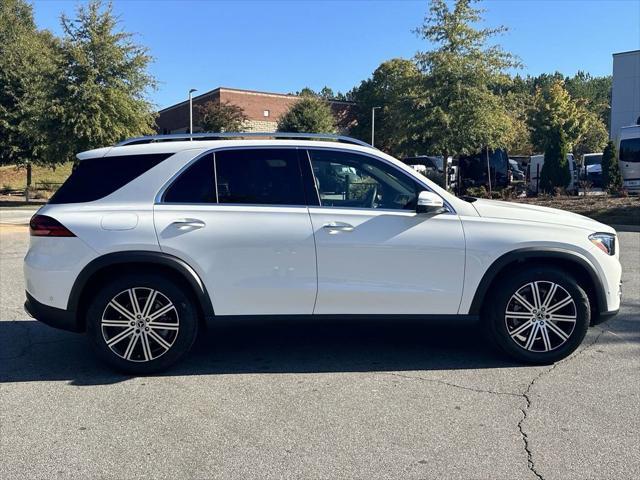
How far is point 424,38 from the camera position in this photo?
2328 cm

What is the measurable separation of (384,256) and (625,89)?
4649cm

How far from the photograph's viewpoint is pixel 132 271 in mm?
4527

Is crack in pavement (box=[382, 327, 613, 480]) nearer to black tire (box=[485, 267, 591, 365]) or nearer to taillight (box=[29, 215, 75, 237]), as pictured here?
black tire (box=[485, 267, 591, 365])

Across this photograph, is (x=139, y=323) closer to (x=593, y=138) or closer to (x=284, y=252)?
(x=284, y=252)

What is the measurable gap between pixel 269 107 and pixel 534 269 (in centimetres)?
5358

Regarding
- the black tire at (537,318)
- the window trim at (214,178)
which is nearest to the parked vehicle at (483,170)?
the black tire at (537,318)

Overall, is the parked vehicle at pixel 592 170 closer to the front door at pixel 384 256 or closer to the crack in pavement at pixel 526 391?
the crack in pavement at pixel 526 391

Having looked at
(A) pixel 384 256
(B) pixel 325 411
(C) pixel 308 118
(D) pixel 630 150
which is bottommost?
(B) pixel 325 411

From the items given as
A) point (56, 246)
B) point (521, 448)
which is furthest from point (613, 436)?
point (56, 246)

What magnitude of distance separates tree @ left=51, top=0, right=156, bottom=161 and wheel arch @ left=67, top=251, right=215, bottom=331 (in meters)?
23.2

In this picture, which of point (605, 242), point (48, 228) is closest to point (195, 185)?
point (48, 228)

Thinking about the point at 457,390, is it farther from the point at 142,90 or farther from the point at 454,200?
the point at 142,90

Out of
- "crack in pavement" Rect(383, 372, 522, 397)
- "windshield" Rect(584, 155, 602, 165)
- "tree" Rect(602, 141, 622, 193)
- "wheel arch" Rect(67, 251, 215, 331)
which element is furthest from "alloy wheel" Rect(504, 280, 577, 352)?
"windshield" Rect(584, 155, 602, 165)

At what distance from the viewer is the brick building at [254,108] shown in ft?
170
